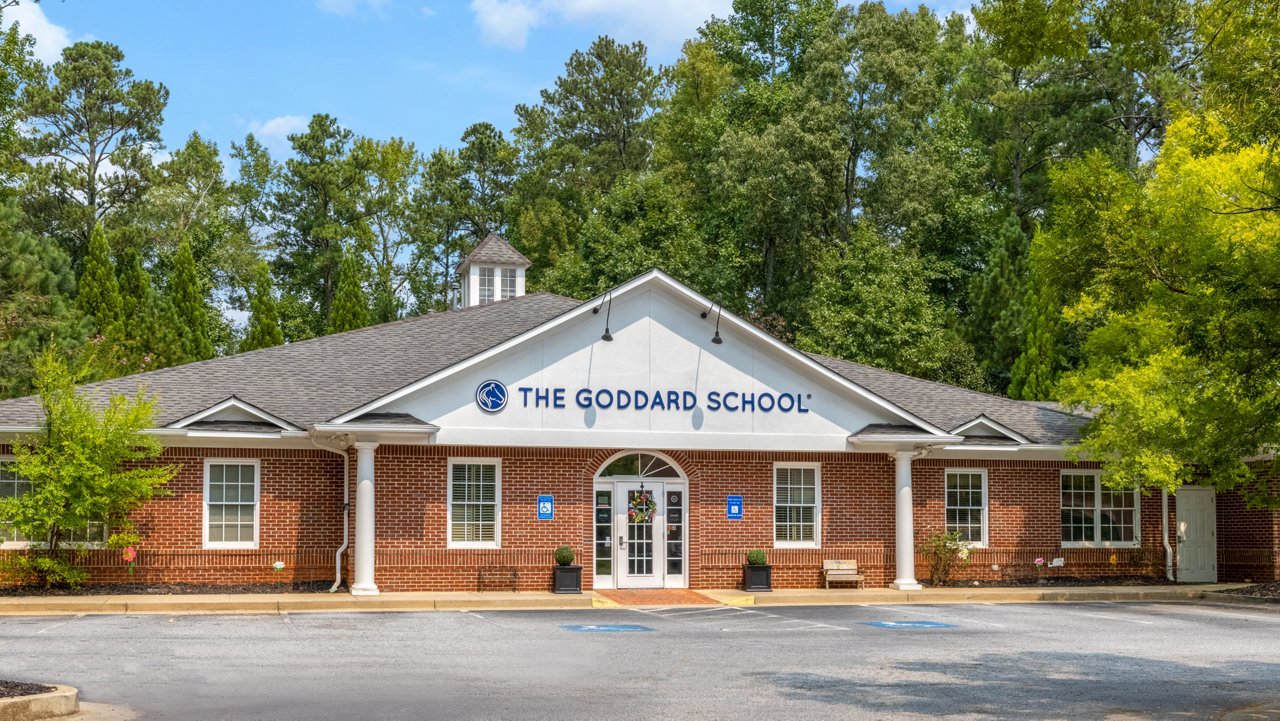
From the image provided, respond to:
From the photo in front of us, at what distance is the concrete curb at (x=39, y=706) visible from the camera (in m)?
11.2

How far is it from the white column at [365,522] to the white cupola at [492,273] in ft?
45.0

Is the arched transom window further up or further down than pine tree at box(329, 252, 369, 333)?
further down

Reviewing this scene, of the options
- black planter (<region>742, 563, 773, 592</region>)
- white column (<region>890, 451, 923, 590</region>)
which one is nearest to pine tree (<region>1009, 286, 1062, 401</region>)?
white column (<region>890, 451, 923, 590</region>)

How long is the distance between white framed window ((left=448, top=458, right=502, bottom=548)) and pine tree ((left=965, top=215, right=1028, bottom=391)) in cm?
2646

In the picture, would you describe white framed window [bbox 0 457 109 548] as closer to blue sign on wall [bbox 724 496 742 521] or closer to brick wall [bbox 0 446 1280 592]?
brick wall [bbox 0 446 1280 592]

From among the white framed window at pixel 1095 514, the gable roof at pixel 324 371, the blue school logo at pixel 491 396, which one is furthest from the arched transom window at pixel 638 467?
the white framed window at pixel 1095 514

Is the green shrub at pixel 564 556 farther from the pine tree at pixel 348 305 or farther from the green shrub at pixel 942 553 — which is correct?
the pine tree at pixel 348 305

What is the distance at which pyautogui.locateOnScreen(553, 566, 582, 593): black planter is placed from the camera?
2611 cm

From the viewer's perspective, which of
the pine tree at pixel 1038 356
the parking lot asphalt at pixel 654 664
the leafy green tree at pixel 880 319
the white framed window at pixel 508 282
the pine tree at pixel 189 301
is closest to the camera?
the parking lot asphalt at pixel 654 664

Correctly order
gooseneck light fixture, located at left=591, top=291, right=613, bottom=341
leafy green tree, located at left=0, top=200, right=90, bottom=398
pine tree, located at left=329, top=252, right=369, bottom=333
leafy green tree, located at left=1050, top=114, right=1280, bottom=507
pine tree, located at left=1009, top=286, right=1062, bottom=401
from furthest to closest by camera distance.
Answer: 1. pine tree, located at left=329, top=252, right=369, bottom=333
2. pine tree, located at left=1009, top=286, right=1062, bottom=401
3. leafy green tree, located at left=0, top=200, right=90, bottom=398
4. gooseneck light fixture, located at left=591, top=291, right=613, bottom=341
5. leafy green tree, located at left=1050, top=114, right=1280, bottom=507

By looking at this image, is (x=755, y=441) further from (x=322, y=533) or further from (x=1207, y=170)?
(x=1207, y=170)

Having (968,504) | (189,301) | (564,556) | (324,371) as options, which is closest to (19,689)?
(564,556)

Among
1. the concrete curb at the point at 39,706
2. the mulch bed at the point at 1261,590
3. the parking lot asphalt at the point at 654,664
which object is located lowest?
the mulch bed at the point at 1261,590

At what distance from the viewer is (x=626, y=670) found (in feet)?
49.4
